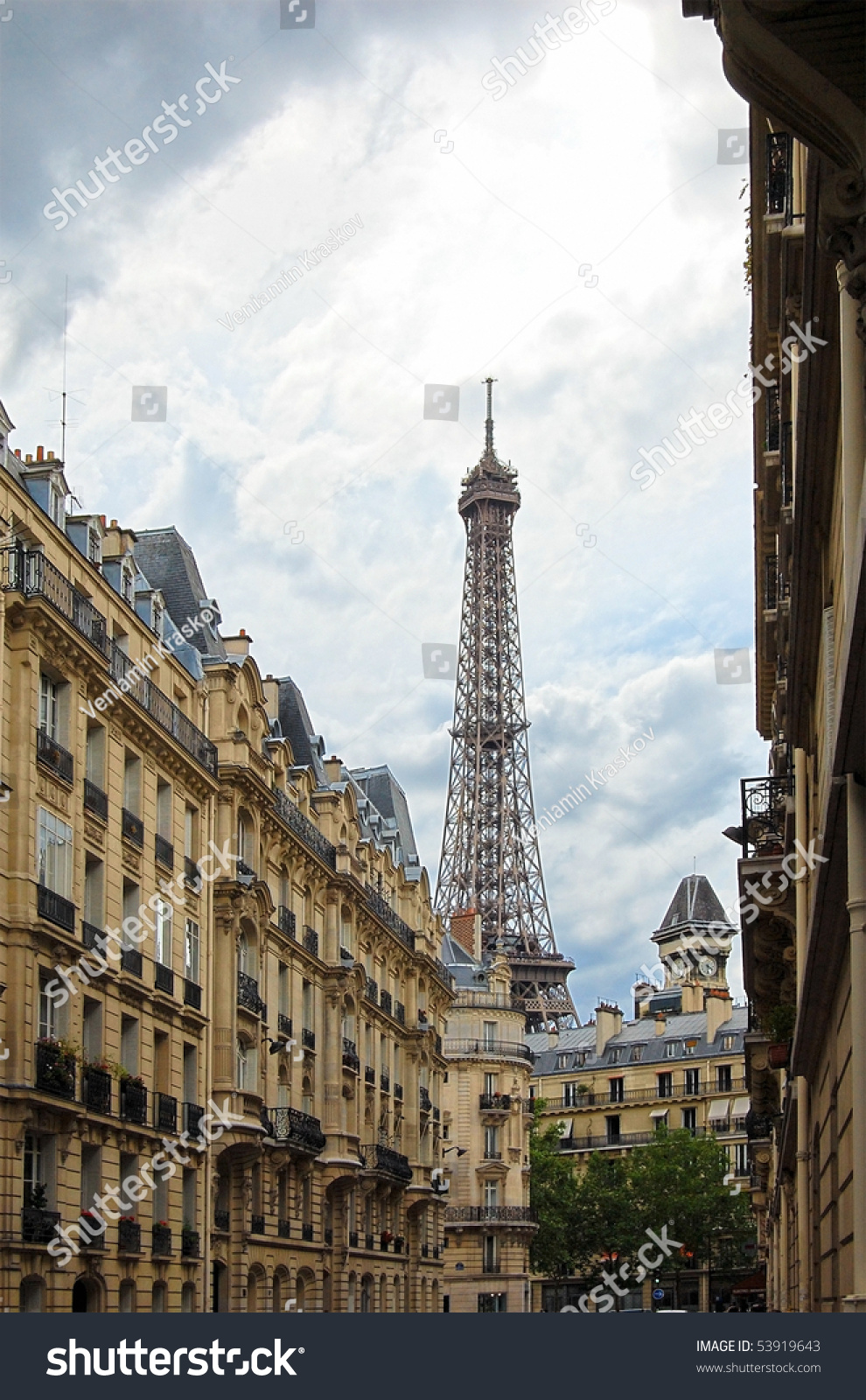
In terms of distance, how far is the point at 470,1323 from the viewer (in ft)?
60.4

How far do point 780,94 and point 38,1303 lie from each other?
27.7m

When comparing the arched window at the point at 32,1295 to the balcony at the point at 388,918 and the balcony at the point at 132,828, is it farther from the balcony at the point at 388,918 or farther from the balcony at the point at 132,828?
the balcony at the point at 388,918

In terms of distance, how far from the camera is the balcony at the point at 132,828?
39.9 m

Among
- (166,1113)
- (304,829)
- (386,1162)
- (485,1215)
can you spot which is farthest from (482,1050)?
(166,1113)

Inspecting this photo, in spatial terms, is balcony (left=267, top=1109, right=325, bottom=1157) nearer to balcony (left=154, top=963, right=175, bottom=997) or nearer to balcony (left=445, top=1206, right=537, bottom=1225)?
balcony (left=154, top=963, right=175, bottom=997)

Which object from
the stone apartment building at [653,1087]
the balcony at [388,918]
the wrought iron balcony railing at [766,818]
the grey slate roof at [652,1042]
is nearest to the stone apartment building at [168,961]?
the balcony at [388,918]

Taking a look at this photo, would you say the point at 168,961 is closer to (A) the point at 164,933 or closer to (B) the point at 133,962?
(A) the point at 164,933

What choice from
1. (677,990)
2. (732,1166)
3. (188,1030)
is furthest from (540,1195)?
(188,1030)

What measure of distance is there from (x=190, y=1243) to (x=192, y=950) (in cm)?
688

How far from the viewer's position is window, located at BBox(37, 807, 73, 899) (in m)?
34.6

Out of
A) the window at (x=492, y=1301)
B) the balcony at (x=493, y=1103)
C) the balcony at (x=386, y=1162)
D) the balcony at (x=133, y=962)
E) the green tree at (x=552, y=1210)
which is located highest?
the balcony at (x=133, y=962)

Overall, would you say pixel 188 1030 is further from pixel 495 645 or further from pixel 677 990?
pixel 495 645

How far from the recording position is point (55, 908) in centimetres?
3466

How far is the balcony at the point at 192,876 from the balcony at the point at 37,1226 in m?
11.8
